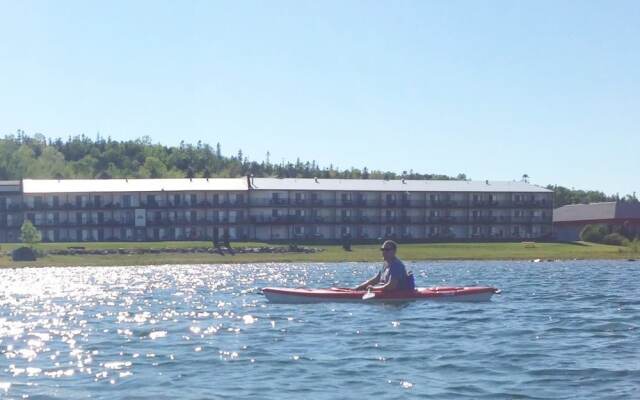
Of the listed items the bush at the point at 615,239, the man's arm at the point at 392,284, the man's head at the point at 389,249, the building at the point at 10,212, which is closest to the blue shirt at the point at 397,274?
the man's arm at the point at 392,284

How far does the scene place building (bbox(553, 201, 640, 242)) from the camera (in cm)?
13750

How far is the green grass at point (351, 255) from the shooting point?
91.2m

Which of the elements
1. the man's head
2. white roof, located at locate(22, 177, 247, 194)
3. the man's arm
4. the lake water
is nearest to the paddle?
the lake water

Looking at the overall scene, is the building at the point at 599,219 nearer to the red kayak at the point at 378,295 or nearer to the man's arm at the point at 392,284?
the red kayak at the point at 378,295

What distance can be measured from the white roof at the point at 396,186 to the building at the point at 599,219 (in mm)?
8224

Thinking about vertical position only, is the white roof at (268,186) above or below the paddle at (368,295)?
above

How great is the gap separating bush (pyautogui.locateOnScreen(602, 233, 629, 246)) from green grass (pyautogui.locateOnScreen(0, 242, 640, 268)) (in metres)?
4.52

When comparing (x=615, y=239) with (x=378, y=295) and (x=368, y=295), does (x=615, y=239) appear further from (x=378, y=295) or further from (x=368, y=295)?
(x=368, y=295)

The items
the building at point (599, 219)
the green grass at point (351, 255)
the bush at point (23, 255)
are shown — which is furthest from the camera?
the building at point (599, 219)

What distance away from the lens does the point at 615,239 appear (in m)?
123

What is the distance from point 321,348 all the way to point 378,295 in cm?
1240

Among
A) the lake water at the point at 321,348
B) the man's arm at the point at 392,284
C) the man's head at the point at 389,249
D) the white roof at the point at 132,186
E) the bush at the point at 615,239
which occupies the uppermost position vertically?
the white roof at the point at 132,186

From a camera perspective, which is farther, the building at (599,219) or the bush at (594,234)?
the building at (599,219)

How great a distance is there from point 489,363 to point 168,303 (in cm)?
2178
